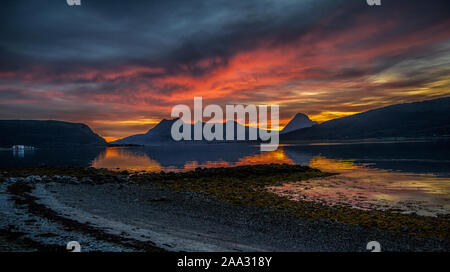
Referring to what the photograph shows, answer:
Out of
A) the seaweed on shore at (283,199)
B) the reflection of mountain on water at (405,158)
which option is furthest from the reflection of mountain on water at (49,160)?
the reflection of mountain on water at (405,158)

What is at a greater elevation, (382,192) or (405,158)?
(405,158)

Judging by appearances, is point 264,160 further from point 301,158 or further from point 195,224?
point 195,224

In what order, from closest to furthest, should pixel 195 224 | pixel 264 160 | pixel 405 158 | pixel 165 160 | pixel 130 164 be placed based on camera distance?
pixel 195 224, pixel 405 158, pixel 130 164, pixel 264 160, pixel 165 160

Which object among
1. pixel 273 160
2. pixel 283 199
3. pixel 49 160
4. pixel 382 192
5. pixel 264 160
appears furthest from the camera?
pixel 49 160

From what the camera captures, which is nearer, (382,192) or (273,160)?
(382,192)

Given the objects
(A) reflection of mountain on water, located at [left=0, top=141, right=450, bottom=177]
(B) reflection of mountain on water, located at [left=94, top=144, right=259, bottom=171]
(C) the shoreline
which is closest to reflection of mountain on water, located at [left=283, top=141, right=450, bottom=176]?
(A) reflection of mountain on water, located at [left=0, top=141, right=450, bottom=177]

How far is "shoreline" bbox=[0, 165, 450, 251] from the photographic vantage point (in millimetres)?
10625

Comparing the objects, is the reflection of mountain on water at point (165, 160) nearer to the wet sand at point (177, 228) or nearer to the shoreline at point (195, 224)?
the shoreline at point (195, 224)

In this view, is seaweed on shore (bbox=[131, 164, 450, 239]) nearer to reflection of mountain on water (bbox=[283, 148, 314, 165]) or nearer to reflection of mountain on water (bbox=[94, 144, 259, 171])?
reflection of mountain on water (bbox=[94, 144, 259, 171])

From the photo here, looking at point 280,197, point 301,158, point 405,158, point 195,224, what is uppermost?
point 195,224

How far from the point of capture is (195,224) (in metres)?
14.9

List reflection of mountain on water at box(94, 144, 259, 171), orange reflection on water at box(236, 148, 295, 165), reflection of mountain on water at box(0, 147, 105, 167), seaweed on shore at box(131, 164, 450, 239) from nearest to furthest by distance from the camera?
seaweed on shore at box(131, 164, 450, 239), reflection of mountain on water at box(94, 144, 259, 171), orange reflection on water at box(236, 148, 295, 165), reflection of mountain on water at box(0, 147, 105, 167)

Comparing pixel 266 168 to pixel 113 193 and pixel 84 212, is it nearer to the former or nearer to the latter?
pixel 113 193

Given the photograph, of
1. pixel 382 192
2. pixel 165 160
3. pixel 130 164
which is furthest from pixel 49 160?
pixel 382 192
